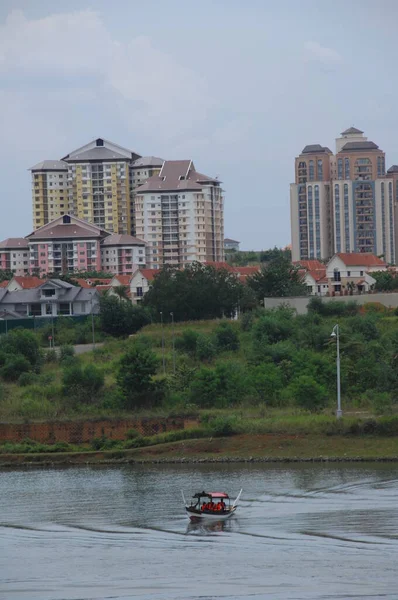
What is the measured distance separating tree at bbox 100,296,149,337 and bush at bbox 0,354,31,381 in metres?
10.4

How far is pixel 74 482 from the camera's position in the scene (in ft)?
102

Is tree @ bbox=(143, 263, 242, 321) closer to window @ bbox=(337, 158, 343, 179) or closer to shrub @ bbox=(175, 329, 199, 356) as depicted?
shrub @ bbox=(175, 329, 199, 356)

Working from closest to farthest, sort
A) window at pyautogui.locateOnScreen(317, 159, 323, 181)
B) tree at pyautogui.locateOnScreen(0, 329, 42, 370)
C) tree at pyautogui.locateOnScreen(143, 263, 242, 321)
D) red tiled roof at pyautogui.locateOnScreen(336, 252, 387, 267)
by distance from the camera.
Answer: tree at pyautogui.locateOnScreen(0, 329, 42, 370) → tree at pyautogui.locateOnScreen(143, 263, 242, 321) → red tiled roof at pyautogui.locateOnScreen(336, 252, 387, 267) → window at pyautogui.locateOnScreen(317, 159, 323, 181)

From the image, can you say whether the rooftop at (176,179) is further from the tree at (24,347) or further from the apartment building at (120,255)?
the tree at (24,347)

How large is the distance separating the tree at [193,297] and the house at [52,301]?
8931mm

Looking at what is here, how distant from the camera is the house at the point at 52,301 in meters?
68.1

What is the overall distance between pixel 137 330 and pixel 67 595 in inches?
1480

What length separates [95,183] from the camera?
104 metres

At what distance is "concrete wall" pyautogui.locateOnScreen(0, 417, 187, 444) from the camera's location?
37.6 meters

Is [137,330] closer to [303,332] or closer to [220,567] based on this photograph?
[303,332]

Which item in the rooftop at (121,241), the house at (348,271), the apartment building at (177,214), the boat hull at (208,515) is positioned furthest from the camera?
the apartment building at (177,214)

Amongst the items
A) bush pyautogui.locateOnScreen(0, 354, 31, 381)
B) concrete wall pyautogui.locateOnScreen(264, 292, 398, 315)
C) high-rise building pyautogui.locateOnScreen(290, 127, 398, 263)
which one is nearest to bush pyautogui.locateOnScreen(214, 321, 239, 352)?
bush pyautogui.locateOnScreen(0, 354, 31, 381)

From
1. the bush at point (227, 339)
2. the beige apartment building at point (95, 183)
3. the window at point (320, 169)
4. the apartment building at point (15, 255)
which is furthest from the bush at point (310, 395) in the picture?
the window at point (320, 169)

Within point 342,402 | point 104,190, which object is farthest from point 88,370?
point 104,190
